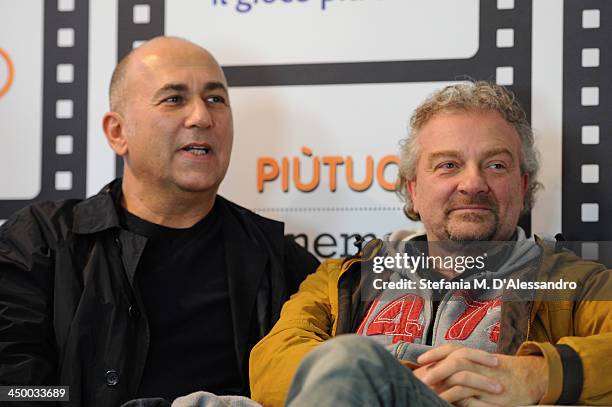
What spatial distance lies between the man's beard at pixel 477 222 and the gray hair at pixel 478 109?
0.61ft

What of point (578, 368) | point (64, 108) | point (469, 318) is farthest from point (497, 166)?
point (64, 108)

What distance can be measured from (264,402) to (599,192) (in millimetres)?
1212

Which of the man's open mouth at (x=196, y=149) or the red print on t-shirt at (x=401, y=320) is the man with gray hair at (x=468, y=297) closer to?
the red print on t-shirt at (x=401, y=320)

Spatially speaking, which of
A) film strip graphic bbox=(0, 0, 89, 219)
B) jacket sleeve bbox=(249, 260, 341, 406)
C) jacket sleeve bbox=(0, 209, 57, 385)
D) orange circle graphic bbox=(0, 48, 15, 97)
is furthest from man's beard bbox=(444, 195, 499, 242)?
orange circle graphic bbox=(0, 48, 15, 97)

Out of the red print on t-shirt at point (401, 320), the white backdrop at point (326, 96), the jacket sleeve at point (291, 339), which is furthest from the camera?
the white backdrop at point (326, 96)

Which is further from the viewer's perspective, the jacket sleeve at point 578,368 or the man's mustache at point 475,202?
the man's mustache at point 475,202

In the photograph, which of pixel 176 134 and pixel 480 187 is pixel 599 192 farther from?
pixel 176 134

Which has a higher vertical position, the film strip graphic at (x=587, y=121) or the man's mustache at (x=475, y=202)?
the film strip graphic at (x=587, y=121)

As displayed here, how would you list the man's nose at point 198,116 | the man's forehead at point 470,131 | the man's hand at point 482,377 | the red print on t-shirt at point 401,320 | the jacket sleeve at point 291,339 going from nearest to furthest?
the man's hand at point 482,377 → the jacket sleeve at point 291,339 → the red print on t-shirt at point 401,320 → the man's forehead at point 470,131 → the man's nose at point 198,116

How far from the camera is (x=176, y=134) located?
2.50 m

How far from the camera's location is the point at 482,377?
1.74 meters

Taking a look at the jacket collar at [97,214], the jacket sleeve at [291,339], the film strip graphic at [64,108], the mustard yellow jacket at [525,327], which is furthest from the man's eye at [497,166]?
the film strip graphic at [64,108]

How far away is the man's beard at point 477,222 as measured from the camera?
7.20 ft

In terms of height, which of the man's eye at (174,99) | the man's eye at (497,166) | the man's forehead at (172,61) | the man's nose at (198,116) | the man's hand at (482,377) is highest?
the man's forehead at (172,61)
